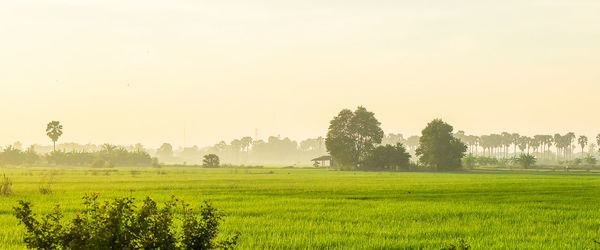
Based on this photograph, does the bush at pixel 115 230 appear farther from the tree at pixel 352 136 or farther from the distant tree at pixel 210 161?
the distant tree at pixel 210 161

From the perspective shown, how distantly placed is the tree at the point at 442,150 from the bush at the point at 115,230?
91.9 meters

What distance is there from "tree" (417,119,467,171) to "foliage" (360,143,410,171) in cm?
406

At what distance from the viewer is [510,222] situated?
59.8 feet

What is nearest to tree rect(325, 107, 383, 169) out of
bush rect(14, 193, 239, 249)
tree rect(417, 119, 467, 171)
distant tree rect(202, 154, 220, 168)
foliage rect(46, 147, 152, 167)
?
tree rect(417, 119, 467, 171)

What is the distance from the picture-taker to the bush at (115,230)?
22.7 ft

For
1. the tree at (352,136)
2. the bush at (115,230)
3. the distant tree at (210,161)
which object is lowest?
the distant tree at (210,161)

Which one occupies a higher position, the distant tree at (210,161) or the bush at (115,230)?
the bush at (115,230)

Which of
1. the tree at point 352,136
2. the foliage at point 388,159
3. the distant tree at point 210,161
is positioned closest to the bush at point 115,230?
the foliage at point 388,159

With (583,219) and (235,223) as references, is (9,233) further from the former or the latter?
(583,219)

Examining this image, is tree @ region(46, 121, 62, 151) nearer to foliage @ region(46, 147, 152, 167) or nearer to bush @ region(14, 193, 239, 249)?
foliage @ region(46, 147, 152, 167)

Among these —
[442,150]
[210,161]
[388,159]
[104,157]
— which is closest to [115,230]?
[388,159]

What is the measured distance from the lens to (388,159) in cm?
9656

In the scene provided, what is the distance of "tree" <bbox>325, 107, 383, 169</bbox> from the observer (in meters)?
102

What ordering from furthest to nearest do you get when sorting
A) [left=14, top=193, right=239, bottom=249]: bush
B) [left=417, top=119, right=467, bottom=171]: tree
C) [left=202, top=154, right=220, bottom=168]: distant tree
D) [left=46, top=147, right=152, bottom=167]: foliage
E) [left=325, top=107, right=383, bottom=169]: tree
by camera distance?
[left=46, top=147, right=152, bottom=167]: foliage < [left=202, top=154, right=220, bottom=168]: distant tree < [left=325, top=107, right=383, bottom=169]: tree < [left=417, top=119, right=467, bottom=171]: tree < [left=14, top=193, right=239, bottom=249]: bush
